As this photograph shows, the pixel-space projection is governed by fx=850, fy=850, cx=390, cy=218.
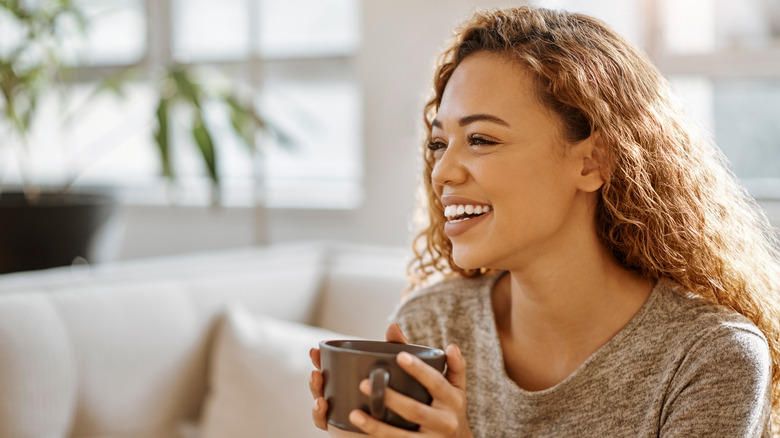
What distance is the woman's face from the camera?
1.05 metres

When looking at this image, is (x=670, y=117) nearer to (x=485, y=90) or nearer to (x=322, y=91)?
(x=485, y=90)

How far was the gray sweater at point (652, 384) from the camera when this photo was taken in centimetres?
97

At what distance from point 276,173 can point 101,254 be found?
4.28 feet

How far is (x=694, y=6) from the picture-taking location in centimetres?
226

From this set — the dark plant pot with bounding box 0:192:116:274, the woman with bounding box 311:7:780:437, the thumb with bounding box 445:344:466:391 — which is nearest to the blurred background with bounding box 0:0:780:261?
the dark plant pot with bounding box 0:192:116:274

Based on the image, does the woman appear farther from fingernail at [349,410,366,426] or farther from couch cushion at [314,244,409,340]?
couch cushion at [314,244,409,340]

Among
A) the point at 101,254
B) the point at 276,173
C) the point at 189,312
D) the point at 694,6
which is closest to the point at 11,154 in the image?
the point at 276,173

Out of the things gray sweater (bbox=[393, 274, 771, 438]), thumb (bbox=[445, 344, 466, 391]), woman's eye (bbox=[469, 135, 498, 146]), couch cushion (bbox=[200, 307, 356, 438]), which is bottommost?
couch cushion (bbox=[200, 307, 356, 438])

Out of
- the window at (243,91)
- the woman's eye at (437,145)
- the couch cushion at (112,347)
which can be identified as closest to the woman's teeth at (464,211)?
the woman's eye at (437,145)

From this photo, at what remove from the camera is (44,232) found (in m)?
2.27

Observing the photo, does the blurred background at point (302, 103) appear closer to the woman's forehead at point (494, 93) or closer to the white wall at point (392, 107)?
the white wall at point (392, 107)

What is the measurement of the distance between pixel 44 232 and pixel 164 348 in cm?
76

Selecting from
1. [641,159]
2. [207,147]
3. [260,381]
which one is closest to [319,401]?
[641,159]

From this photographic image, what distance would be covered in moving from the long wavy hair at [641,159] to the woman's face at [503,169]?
0.09 feet
